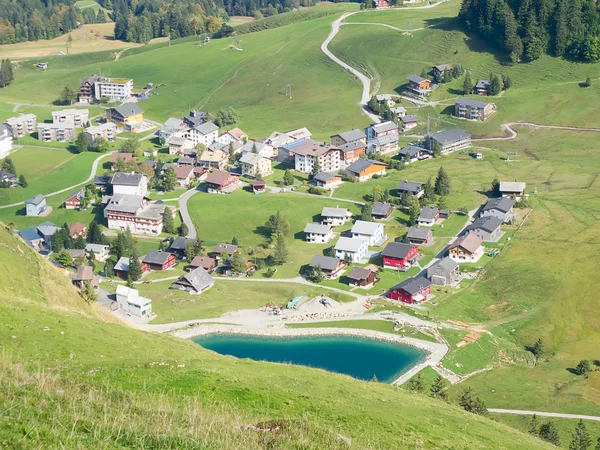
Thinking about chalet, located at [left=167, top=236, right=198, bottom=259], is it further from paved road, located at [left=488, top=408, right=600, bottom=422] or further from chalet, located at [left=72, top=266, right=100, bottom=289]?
paved road, located at [left=488, top=408, right=600, bottom=422]

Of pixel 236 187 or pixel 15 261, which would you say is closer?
pixel 15 261

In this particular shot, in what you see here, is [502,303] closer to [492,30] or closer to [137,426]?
[137,426]

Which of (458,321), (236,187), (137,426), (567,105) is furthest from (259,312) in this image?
(567,105)

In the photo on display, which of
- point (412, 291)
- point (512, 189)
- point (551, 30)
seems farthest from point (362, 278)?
point (551, 30)

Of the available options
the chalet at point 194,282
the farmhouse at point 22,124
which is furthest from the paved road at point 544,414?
the farmhouse at point 22,124

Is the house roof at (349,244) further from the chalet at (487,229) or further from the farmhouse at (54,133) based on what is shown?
the farmhouse at (54,133)

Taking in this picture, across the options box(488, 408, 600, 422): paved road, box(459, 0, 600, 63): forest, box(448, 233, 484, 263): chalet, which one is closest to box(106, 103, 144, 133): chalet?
box(459, 0, 600, 63): forest
